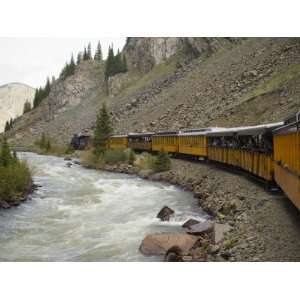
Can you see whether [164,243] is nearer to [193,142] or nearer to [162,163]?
[162,163]

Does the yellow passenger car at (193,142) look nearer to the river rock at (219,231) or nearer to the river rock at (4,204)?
the river rock at (4,204)

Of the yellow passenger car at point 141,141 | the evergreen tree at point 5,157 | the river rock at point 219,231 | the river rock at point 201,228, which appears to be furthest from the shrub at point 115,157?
the river rock at point 219,231

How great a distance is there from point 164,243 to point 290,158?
4131 mm

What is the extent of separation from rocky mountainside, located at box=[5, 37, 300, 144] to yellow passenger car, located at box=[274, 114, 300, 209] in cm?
1728

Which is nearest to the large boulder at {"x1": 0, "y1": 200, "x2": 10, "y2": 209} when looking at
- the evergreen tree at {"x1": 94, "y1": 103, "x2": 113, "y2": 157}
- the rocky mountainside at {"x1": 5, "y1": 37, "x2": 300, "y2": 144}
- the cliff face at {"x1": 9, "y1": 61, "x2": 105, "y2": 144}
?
the rocky mountainside at {"x1": 5, "y1": 37, "x2": 300, "y2": 144}

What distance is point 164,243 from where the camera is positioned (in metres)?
11.3

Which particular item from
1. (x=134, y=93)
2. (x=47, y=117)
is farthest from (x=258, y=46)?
(x=47, y=117)

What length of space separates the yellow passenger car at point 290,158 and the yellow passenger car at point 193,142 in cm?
1563

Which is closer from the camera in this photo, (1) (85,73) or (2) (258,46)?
(2) (258,46)

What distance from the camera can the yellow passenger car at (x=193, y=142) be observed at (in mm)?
29375

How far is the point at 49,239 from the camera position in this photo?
13023 mm

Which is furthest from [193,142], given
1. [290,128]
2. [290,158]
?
[290,158]

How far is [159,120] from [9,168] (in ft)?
117
